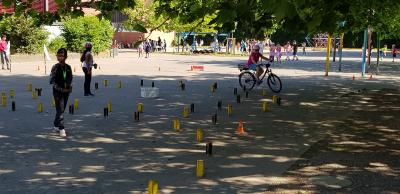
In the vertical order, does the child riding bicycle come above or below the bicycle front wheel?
above

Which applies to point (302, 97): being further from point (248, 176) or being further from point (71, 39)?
point (71, 39)

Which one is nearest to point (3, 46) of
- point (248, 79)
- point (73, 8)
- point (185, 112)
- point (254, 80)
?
point (248, 79)

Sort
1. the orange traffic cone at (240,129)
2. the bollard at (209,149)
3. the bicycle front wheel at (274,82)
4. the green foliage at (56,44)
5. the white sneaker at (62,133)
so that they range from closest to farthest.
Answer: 1. the bollard at (209,149)
2. the white sneaker at (62,133)
3. the orange traffic cone at (240,129)
4. the bicycle front wheel at (274,82)
5. the green foliage at (56,44)

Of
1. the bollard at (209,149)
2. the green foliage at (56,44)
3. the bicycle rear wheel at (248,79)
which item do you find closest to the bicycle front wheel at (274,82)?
the bicycle rear wheel at (248,79)

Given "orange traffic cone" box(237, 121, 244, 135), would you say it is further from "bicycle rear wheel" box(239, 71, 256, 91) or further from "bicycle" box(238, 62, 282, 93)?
"bicycle rear wheel" box(239, 71, 256, 91)

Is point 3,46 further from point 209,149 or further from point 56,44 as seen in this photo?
point 209,149

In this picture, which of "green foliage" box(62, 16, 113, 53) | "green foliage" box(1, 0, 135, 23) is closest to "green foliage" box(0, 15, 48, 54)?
"green foliage" box(62, 16, 113, 53)

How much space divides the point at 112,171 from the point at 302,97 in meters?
9.80

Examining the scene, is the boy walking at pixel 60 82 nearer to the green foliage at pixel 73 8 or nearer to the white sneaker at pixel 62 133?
the white sneaker at pixel 62 133


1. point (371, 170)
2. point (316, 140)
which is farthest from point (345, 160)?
point (316, 140)

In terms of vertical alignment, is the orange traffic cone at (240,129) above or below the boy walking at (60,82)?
below

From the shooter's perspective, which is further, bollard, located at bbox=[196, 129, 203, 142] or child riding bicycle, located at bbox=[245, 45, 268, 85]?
child riding bicycle, located at bbox=[245, 45, 268, 85]

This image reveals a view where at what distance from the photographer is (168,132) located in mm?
10070

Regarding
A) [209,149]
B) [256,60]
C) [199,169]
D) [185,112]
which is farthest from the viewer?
[256,60]
